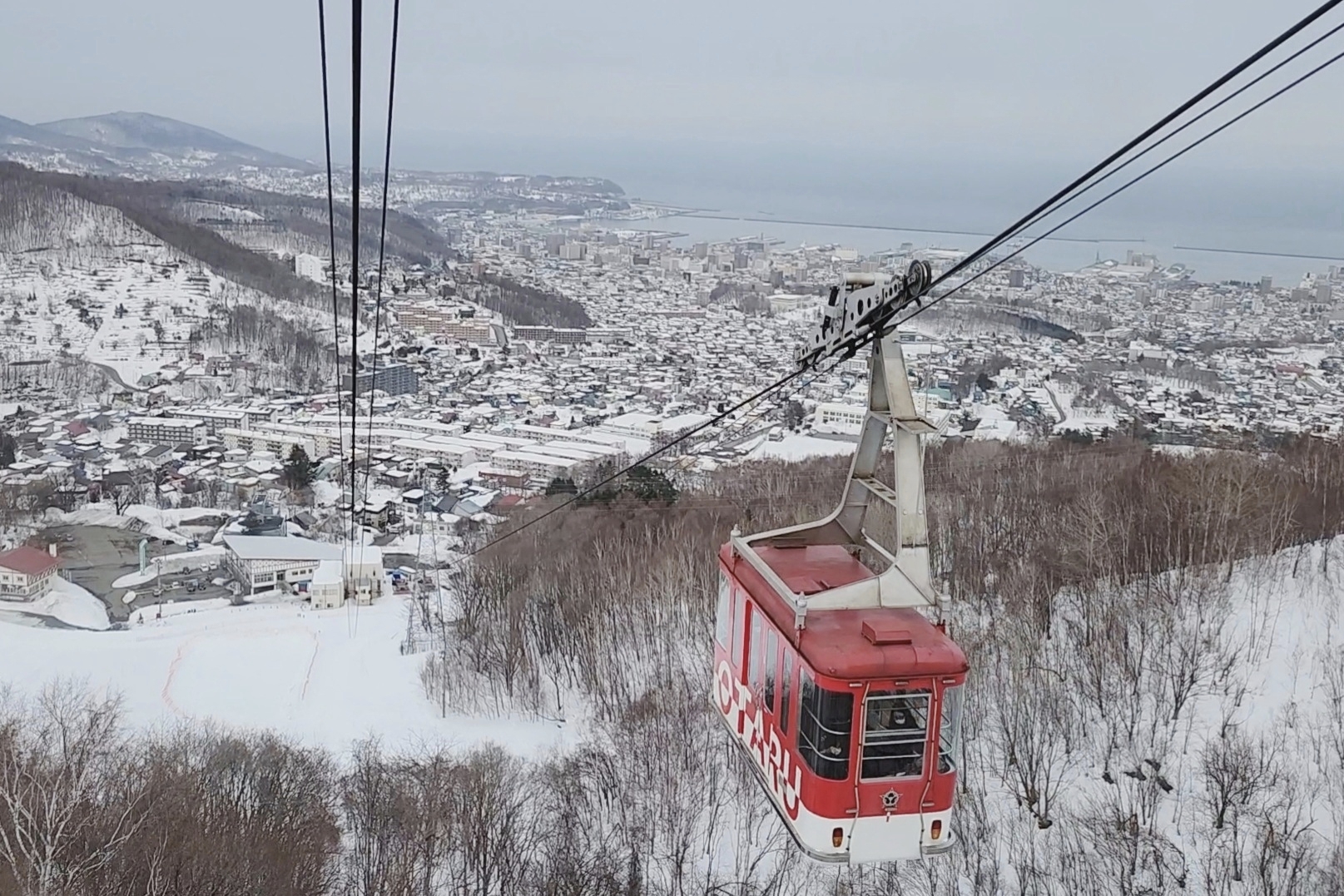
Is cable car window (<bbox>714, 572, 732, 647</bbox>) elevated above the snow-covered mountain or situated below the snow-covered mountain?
below

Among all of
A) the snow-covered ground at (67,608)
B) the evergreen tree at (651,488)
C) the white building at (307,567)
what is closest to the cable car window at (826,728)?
the evergreen tree at (651,488)

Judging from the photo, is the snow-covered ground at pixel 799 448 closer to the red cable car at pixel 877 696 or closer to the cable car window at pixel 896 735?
the red cable car at pixel 877 696

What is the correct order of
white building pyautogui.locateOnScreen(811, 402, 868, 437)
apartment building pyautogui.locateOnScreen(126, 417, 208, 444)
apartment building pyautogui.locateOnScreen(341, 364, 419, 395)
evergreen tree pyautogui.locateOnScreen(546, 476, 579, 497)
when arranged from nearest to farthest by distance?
evergreen tree pyautogui.locateOnScreen(546, 476, 579, 497), white building pyautogui.locateOnScreen(811, 402, 868, 437), apartment building pyautogui.locateOnScreen(126, 417, 208, 444), apartment building pyautogui.locateOnScreen(341, 364, 419, 395)

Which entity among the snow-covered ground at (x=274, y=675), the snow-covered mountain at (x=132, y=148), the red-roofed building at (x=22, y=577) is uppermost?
the snow-covered mountain at (x=132, y=148)

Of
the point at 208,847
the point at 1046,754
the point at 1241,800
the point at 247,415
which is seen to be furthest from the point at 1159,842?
the point at 247,415

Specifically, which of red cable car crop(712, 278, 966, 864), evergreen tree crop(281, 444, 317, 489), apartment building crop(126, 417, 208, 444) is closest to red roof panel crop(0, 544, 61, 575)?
evergreen tree crop(281, 444, 317, 489)

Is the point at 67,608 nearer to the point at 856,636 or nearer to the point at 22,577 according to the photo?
the point at 22,577

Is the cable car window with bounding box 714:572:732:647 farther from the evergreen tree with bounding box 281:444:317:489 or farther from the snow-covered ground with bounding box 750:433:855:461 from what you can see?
the evergreen tree with bounding box 281:444:317:489

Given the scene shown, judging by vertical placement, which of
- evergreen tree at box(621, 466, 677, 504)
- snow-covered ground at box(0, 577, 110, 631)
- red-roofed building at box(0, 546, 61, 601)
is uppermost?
evergreen tree at box(621, 466, 677, 504)
